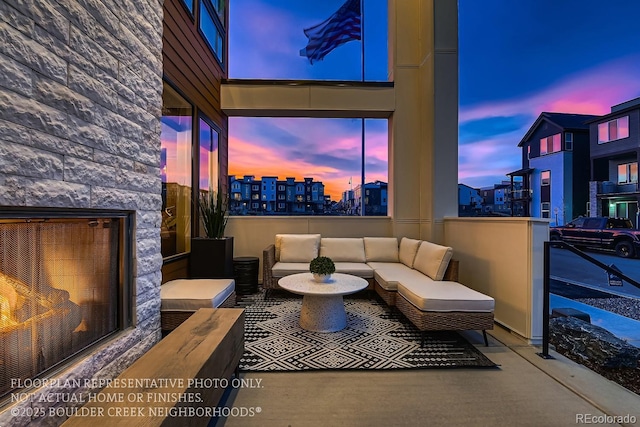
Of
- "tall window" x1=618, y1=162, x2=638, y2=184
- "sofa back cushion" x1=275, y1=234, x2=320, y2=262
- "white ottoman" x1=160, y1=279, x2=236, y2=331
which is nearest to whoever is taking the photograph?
"white ottoman" x1=160, y1=279, x2=236, y2=331

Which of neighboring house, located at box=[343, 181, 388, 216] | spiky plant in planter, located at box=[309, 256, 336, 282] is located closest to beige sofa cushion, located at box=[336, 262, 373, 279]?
spiky plant in planter, located at box=[309, 256, 336, 282]

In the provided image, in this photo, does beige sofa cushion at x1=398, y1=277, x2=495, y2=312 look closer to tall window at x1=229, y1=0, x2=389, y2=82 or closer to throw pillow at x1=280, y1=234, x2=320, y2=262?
throw pillow at x1=280, y1=234, x2=320, y2=262

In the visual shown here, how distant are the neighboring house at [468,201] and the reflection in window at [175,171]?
427cm

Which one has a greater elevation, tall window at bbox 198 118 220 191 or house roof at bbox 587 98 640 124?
house roof at bbox 587 98 640 124

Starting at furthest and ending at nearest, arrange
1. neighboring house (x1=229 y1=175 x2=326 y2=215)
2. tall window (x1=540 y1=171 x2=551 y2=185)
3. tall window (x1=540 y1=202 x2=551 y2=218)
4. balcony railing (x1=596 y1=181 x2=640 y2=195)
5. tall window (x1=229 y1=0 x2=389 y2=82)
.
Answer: tall window (x1=540 y1=171 x2=551 y2=185) < tall window (x1=540 y1=202 x2=551 y2=218) < balcony railing (x1=596 y1=181 x2=640 y2=195) < tall window (x1=229 y1=0 x2=389 y2=82) < neighboring house (x1=229 y1=175 x2=326 y2=215)

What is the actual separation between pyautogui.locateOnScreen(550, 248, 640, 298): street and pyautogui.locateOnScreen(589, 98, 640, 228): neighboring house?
1602mm

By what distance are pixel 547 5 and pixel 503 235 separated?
11.3 metres

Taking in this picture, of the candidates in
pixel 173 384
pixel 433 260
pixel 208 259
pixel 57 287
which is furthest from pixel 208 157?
pixel 173 384

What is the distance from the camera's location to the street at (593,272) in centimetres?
555

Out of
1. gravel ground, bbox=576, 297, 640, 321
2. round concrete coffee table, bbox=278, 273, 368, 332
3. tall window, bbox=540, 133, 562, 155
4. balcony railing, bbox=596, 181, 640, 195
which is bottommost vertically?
gravel ground, bbox=576, 297, 640, 321

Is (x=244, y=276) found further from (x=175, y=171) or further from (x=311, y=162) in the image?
(x=311, y=162)

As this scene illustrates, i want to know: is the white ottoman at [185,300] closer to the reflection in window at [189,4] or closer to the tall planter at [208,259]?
the tall planter at [208,259]

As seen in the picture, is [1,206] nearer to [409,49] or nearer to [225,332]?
[225,332]

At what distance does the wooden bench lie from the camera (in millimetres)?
1005
